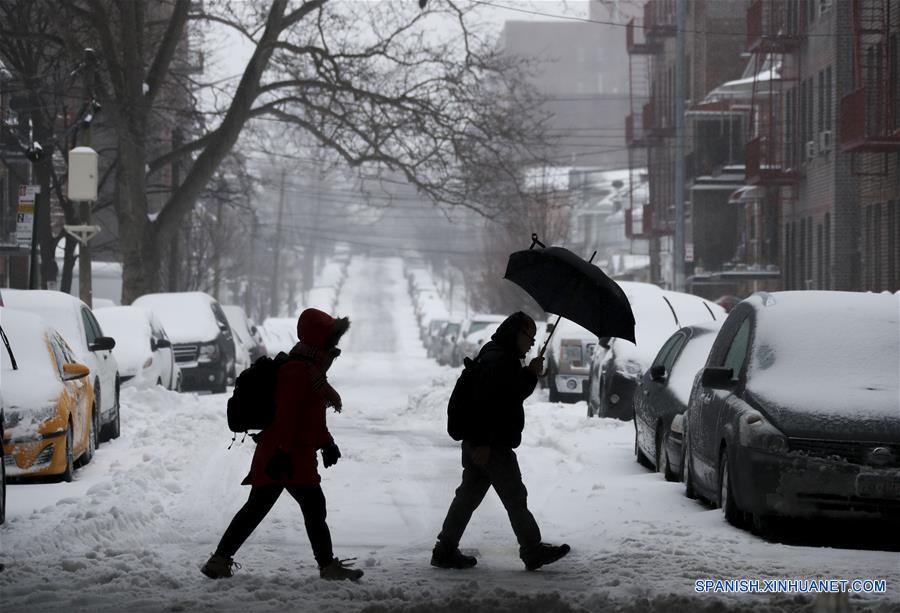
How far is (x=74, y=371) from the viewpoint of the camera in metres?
15.0

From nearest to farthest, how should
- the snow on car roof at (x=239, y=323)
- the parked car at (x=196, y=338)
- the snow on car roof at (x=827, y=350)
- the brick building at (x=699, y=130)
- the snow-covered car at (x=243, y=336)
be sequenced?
the snow on car roof at (x=827, y=350)
the parked car at (x=196, y=338)
the snow-covered car at (x=243, y=336)
the snow on car roof at (x=239, y=323)
the brick building at (x=699, y=130)

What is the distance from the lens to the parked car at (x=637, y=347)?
2112 centimetres

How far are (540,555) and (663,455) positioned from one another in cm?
549

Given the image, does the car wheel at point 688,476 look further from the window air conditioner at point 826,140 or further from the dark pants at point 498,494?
the window air conditioner at point 826,140

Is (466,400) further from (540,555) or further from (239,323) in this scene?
(239,323)

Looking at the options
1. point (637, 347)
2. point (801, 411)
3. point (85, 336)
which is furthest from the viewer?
point (637, 347)

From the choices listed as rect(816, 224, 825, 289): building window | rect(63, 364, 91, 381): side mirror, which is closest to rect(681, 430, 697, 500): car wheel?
rect(63, 364, 91, 381): side mirror

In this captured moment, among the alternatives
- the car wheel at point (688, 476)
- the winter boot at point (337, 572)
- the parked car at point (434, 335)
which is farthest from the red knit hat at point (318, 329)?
the parked car at point (434, 335)

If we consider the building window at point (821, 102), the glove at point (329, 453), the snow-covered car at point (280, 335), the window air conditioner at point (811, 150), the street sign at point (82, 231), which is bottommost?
the snow-covered car at point (280, 335)

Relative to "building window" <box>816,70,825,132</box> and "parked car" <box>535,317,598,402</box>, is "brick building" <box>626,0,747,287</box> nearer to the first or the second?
"building window" <box>816,70,825,132</box>

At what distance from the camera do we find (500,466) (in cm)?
977

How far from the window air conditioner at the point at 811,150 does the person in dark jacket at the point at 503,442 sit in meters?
33.5

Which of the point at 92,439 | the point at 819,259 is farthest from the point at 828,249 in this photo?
the point at 92,439

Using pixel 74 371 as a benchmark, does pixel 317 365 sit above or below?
above
